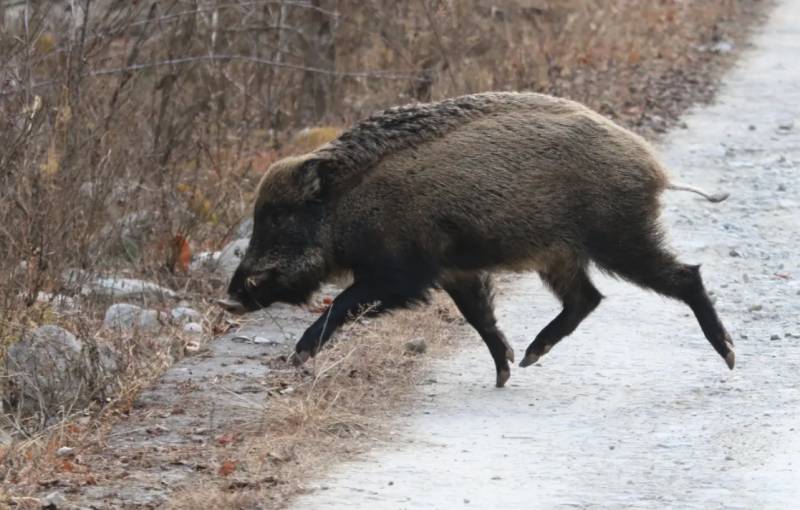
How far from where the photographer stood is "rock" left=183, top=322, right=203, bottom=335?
848cm

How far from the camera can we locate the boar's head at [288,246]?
7262 millimetres

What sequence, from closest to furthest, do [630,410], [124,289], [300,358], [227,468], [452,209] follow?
→ [227,468] < [630,410] < [300,358] < [452,209] < [124,289]

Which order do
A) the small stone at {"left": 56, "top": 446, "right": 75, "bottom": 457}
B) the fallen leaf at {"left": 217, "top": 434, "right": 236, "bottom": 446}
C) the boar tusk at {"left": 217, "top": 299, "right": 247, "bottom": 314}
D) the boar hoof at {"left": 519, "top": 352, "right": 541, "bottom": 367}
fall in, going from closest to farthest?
the small stone at {"left": 56, "top": 446, "right": 75, "bottom": 457} → the fallen leaf at {"left": 217, "top": 434, "right": 236, "bottom": 446} → the boar tusk at {"left": 217, "top": 299, "right": 247, "bottom": 314} → the boar hoof at {"left": 519, "top": 352, "right": 541, "bottom": 367}

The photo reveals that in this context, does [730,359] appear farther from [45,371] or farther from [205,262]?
[205,262]

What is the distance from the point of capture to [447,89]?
1302 cm

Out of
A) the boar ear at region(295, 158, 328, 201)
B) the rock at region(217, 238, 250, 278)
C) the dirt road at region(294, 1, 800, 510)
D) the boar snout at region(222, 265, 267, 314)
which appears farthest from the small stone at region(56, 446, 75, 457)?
the rock at region(217, 238, 250, 278)

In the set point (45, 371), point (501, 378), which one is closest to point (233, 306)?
point (45, 371)

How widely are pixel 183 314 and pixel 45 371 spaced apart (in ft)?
5.90

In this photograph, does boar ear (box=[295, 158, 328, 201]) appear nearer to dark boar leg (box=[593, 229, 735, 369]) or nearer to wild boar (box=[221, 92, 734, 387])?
wild boar (box=[221, 92, 734, 387])

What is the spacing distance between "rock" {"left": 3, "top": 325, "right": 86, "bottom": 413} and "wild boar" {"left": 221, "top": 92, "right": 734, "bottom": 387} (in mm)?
776

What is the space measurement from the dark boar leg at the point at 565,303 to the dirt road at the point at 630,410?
14cm

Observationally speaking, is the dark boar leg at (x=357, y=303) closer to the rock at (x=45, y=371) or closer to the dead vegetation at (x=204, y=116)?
the dead vegetation at (x=204, y=116)

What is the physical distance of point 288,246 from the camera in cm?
730

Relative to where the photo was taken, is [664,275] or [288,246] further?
[664,275]
